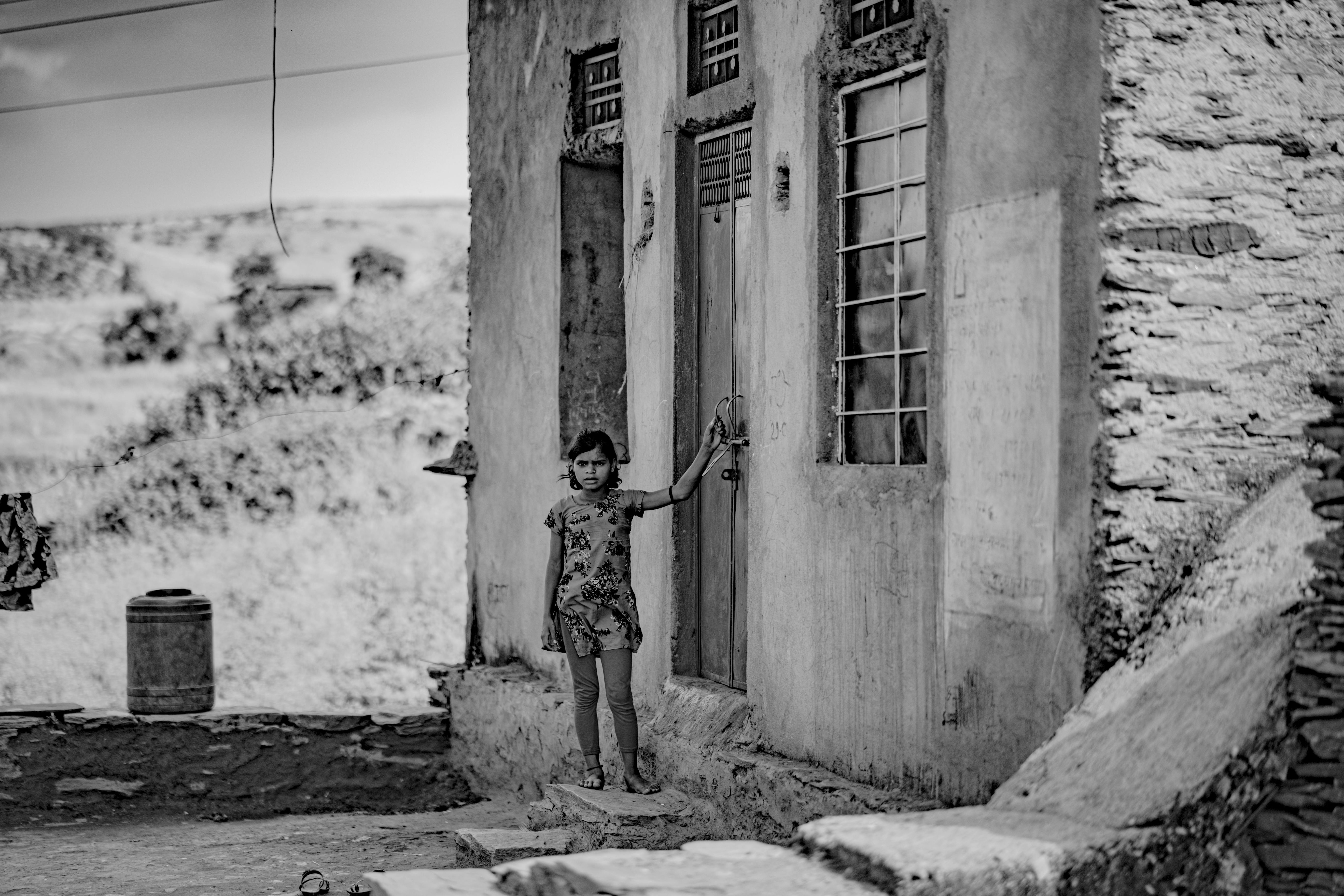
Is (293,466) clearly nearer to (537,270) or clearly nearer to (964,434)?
(537,270)

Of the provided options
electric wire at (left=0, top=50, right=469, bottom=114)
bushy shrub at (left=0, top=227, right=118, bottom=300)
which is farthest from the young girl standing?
Result: bushy shrub at (left=0, top=227, right=118, bottom=300)

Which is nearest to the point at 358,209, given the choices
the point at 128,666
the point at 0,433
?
the point at 0,433

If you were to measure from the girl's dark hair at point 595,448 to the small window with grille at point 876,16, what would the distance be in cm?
186

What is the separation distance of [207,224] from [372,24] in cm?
2040

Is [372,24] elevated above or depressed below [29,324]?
above

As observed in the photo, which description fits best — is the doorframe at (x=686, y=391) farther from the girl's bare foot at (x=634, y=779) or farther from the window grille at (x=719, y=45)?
the girl's bare foot at (x=634, y=779)

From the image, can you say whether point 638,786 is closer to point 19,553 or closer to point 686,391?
point 686,391

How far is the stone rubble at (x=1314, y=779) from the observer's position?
11.7 ft

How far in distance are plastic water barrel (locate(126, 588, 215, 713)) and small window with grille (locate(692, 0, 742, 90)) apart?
15.3 ft

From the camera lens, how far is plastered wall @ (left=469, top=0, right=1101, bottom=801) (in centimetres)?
433

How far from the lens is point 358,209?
113 feet

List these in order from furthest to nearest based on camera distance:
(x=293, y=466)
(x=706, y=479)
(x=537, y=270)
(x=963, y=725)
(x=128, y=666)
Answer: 1. (x=293, y=466)
2. (x=128, y=666)
3. (x=537, y=270)
4. (x=706, y=479)
5. (x=963, y=725)

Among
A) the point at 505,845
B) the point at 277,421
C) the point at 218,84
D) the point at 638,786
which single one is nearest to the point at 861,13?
the point at 638,786

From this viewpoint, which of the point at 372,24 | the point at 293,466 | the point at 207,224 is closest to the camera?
the point at 372,24
